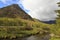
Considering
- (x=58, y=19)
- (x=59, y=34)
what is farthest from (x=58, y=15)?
(x=59, y=34)

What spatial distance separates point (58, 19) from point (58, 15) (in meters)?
1.21

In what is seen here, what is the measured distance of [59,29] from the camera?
50.4 metres

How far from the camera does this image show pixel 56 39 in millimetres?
49125

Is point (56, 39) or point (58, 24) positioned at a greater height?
point (58, 24)

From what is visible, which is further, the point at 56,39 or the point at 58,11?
the point at 58,11

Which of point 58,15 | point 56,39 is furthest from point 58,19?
point 56,39

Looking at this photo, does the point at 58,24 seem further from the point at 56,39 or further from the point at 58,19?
the point at 56,39

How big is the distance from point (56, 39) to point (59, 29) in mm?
2912

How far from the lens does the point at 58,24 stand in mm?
51562

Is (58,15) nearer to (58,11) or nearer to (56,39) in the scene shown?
(58,11)

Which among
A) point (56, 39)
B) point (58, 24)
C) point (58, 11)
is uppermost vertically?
point (58, 11)

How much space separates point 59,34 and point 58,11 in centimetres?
618

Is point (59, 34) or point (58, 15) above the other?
point (58, 15)

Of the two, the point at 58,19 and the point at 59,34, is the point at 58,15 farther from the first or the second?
the point at 59,34
